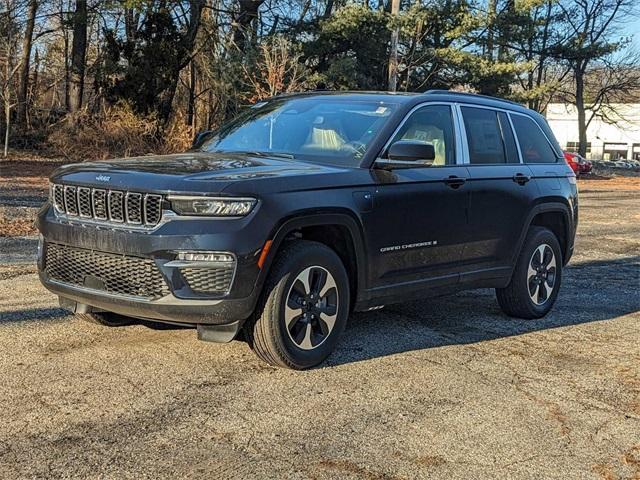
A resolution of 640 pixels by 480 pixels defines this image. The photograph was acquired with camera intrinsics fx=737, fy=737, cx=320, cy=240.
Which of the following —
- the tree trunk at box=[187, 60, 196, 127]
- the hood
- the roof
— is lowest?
Result: the hood

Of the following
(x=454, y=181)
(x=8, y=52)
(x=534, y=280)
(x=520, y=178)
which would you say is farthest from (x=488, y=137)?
(x=8, y=52)

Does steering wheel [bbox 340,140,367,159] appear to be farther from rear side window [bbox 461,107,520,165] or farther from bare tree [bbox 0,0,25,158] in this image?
bare tree [bbox 0,0,25,158]

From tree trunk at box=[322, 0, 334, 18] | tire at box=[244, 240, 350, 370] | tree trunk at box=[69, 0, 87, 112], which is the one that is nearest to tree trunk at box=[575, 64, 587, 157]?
tree trunk at box=[322, 0, 334, 18]

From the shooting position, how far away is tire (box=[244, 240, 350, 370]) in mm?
4613

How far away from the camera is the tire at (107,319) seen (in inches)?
216

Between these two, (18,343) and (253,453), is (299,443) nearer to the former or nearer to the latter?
(253,453)

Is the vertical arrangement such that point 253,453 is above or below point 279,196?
below

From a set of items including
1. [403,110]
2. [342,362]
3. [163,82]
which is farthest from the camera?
[163,82]

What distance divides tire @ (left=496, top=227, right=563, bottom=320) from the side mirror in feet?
6.38

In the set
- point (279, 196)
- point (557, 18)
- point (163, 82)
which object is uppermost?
point (557, 18)

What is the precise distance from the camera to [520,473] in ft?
11.8

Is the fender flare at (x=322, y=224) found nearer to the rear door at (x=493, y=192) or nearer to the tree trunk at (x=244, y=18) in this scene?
the rear door at (x=493, y=192)

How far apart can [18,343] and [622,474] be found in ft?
13.0

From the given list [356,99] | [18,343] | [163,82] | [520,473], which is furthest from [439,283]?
[163,82]
